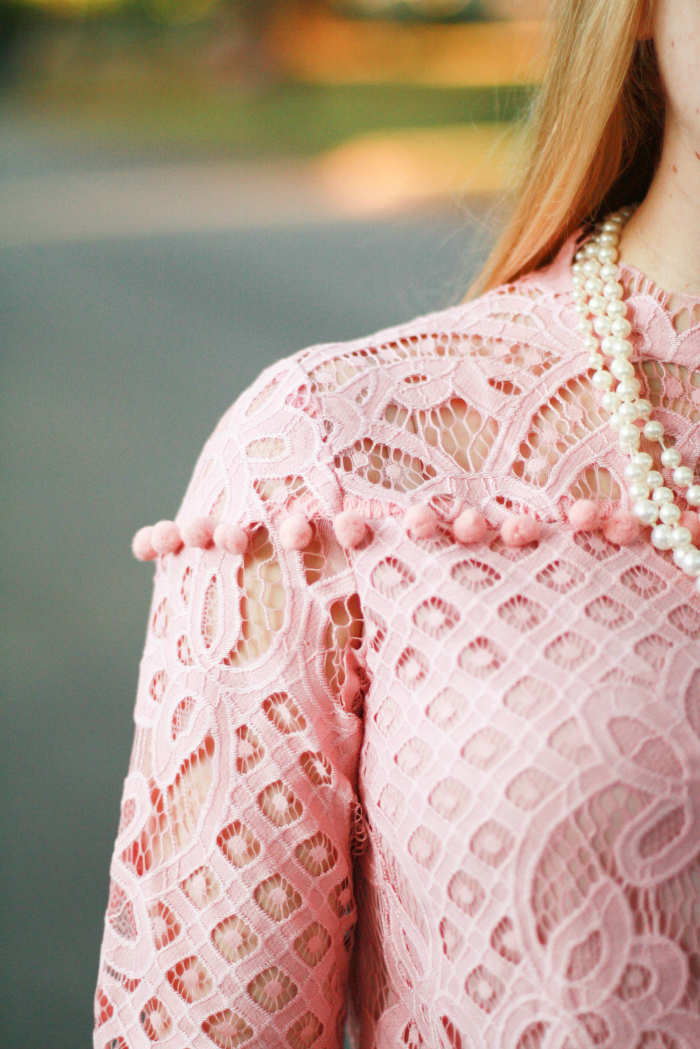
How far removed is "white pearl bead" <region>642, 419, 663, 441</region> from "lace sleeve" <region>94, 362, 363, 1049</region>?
250 mm

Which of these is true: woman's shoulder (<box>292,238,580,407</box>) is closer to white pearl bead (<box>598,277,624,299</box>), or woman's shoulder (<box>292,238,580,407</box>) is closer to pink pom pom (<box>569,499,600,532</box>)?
white pearl bead (<box>598,277,624,299</box>)

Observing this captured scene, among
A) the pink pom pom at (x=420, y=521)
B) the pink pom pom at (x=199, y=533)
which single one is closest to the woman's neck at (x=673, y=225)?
the pink pom pom at (x=420, y=521)

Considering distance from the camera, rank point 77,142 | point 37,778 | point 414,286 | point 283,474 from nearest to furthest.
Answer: point 283,474
point 37,778
point 414,286
point 77,142

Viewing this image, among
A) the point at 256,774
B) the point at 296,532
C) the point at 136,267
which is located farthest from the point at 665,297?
the point at 136,267

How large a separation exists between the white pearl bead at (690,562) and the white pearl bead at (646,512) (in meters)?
0.03

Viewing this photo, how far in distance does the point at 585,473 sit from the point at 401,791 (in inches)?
10.5

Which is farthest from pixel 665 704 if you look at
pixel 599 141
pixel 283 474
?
pixel 599 141

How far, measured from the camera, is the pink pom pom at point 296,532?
62cm

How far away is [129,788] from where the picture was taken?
27.4 inches

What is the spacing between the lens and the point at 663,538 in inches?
25.4

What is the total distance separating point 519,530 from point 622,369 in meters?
0.19

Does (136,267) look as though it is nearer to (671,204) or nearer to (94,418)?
(94,418)

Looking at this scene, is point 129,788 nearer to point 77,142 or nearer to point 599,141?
point 599,141

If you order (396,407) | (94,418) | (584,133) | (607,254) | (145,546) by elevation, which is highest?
(584,133)
